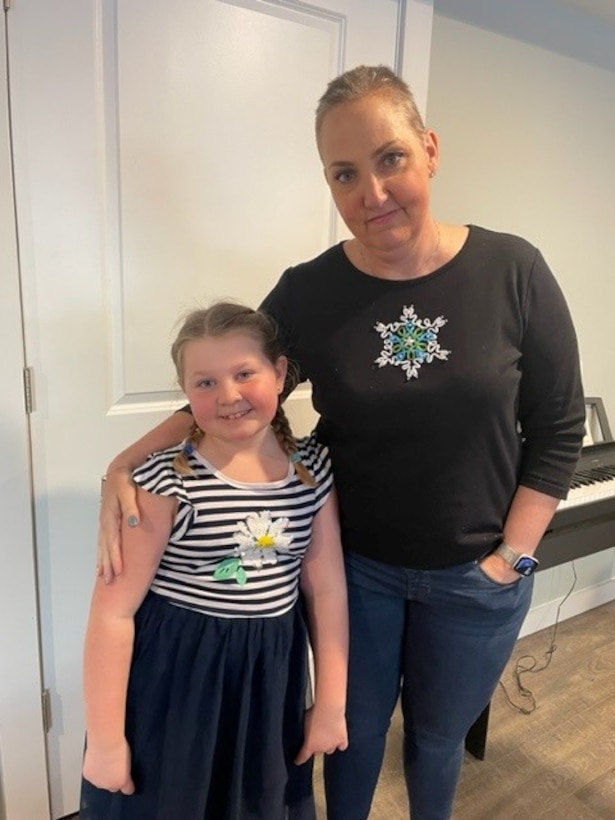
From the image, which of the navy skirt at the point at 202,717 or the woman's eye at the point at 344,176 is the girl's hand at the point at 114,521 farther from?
the woman's eye at the point at 344,176

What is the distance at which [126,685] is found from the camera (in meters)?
0.87

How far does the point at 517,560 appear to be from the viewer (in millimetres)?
1001

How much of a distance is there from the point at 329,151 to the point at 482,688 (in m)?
0.92

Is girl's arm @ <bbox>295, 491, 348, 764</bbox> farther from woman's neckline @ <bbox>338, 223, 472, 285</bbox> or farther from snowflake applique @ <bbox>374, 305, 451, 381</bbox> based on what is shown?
woman's neckline @ <bbox>338, 223, 472, 285</bbox>

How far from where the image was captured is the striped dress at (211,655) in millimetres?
871

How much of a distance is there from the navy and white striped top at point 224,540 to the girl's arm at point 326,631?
6cm

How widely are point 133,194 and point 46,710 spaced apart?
1.19 m

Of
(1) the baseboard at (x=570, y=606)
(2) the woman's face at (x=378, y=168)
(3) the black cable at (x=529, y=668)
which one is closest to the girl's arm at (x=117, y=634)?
(2) the woman's face at (x=378, y=168)

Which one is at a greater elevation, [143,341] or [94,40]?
[94,40]

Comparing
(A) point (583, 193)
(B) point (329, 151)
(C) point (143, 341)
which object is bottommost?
(C) point (143, 341)

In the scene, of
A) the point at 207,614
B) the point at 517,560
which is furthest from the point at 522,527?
the point at 207,614

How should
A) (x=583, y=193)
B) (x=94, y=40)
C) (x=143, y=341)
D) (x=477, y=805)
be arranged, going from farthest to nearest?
(x=583, y=193) < (x=477, y=805) < (x=143, y=341) < (x=94, y=40)

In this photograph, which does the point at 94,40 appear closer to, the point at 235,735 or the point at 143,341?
the point at 143,341

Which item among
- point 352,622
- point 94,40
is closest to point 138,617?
point 352,622
